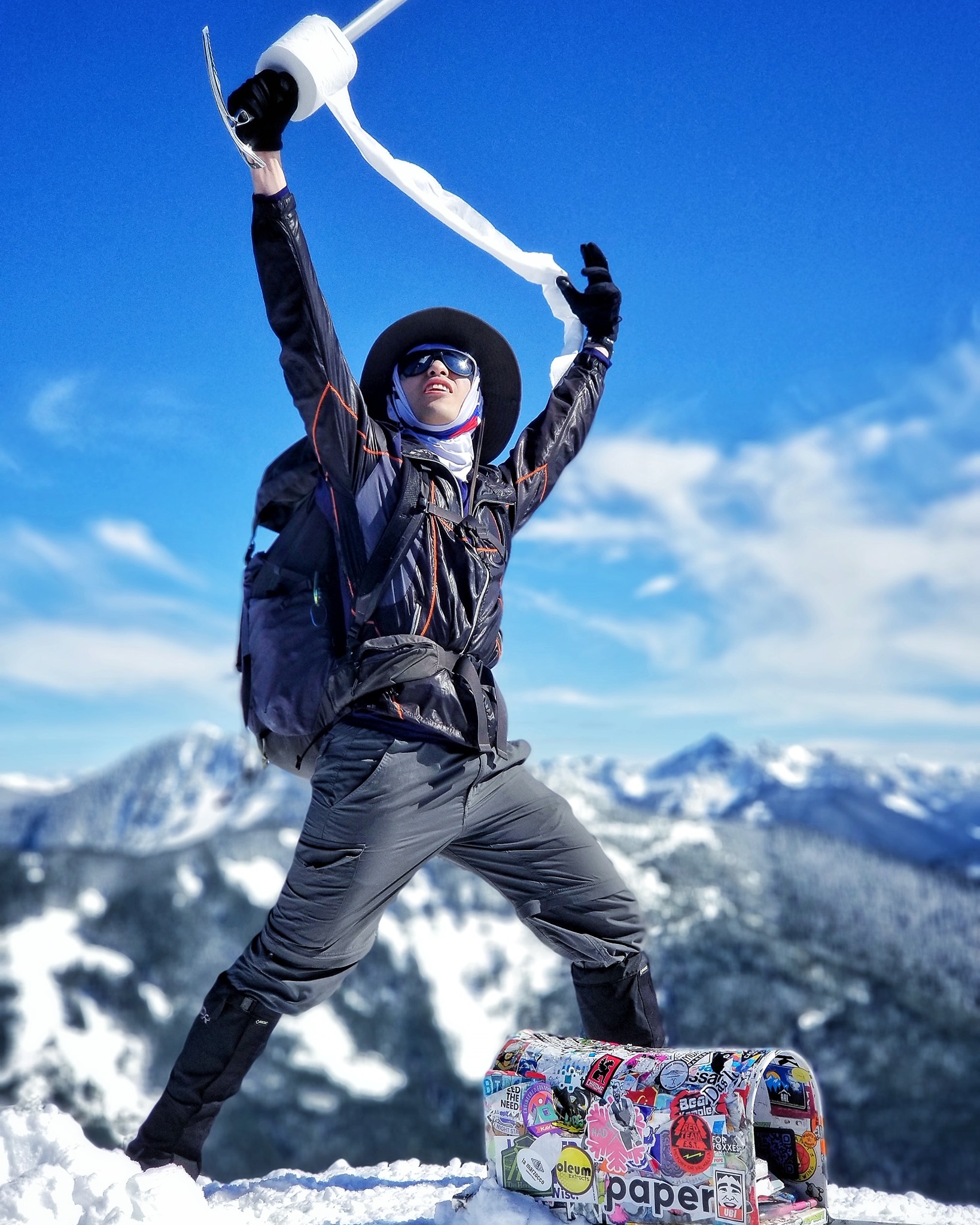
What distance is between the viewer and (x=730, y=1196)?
2.77 meters

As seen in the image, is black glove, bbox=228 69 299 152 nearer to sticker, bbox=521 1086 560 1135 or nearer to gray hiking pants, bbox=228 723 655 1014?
gray hiking pants, bbox=228 723 655 1014

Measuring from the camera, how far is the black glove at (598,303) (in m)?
4.90

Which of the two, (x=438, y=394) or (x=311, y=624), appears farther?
(x=438, y=394)

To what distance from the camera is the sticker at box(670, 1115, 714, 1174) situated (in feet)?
9.20

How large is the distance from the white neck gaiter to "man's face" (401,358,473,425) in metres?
0.02

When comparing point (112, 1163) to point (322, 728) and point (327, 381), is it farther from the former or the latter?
point (327, 381)

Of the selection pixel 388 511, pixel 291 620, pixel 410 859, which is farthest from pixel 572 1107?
pixel 388 511

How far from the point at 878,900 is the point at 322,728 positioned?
433 feet

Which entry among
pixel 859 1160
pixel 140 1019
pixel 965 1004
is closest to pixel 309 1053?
pixel 140 1019

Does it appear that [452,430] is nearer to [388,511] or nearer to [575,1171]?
[388,511]

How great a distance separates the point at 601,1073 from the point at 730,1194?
20.0 inches

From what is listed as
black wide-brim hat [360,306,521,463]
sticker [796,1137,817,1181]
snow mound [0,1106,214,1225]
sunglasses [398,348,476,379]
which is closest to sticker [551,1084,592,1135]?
sticker [796,1137,817,1181]

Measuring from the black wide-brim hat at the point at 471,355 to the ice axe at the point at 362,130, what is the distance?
0.59m

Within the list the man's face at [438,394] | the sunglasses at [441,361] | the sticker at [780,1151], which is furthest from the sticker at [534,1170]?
the sunglasses at [441,361]
